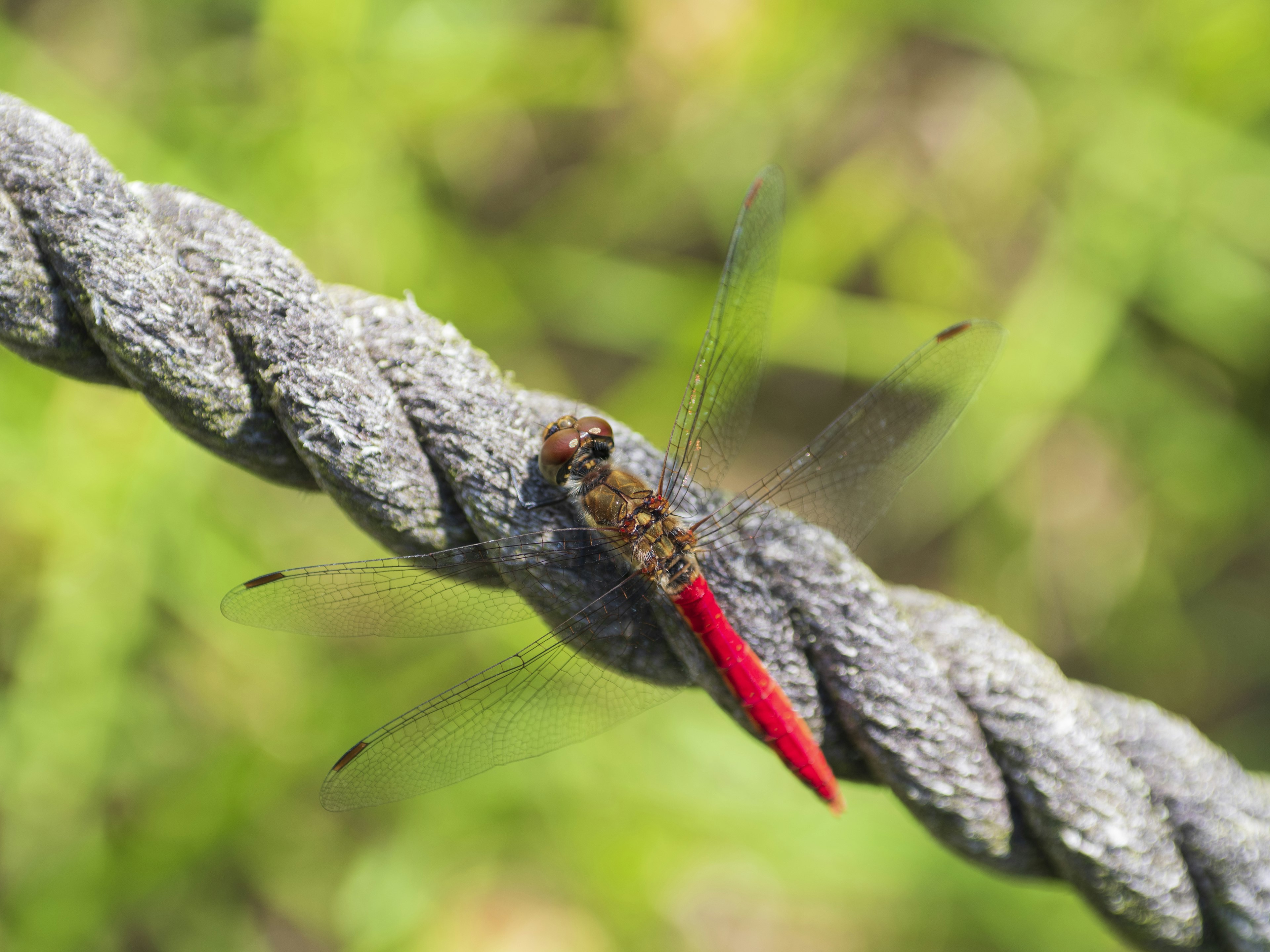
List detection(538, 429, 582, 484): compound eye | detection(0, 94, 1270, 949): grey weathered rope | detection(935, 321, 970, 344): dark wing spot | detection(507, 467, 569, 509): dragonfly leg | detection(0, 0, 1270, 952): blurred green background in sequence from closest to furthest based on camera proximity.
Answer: detection(0, 94, 1270, 949): grey weathered rope → detection(507, 467, 569, 509): dragonfly leg → detection(538, 429, 582, 484): compound eye → detection(935, 321, 970, 344): dark wing spot → detection(0, 0, 1270, 952): blurred green background

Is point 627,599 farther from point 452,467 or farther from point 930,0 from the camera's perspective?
point 930,0

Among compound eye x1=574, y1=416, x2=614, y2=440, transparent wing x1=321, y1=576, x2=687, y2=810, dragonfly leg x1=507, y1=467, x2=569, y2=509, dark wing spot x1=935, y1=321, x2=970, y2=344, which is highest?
dark wing spot x1=935, y1=321, x2=970, y2=344

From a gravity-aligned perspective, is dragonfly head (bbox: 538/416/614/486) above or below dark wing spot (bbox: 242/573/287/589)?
above

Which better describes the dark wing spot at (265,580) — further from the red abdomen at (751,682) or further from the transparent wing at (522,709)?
the red abdomen at (751,682)

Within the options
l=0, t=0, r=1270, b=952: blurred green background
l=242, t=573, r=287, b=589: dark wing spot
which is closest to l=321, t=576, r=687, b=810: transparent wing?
l=242, t=573, r=287, b=589: dark wing spot

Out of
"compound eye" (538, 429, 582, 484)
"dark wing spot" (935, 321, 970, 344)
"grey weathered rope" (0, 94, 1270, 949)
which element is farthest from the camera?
"dark wing spot" (935, 321, 970, 344)

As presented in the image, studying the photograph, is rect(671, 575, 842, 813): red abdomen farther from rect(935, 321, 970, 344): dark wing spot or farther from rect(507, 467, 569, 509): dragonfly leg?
rect(935, 321, 970, 344): dark wing spot

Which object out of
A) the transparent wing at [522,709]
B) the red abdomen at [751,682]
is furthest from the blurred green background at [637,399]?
the red abdomen at [751,682]

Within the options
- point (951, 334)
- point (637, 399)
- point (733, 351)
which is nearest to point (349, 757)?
point (733, 351)
